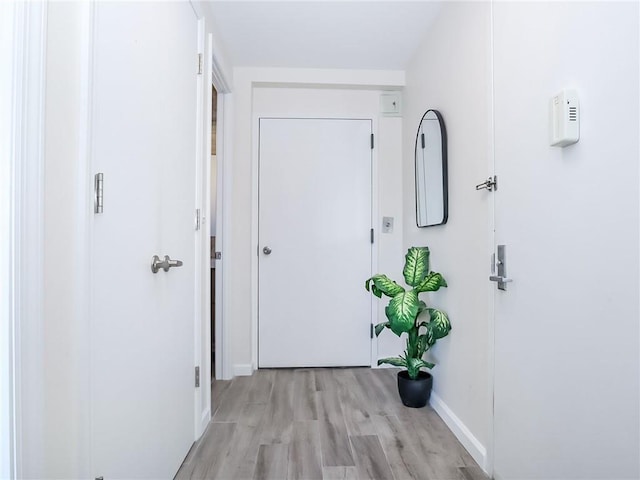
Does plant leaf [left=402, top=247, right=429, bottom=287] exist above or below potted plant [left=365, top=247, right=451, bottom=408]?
above

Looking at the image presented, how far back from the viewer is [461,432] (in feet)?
6.04

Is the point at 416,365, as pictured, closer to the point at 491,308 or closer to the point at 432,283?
the point at 432,283

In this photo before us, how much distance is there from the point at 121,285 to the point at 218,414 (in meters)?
1.34

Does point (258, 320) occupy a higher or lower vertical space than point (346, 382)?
higher

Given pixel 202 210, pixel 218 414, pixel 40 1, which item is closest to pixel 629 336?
pixel 40 1

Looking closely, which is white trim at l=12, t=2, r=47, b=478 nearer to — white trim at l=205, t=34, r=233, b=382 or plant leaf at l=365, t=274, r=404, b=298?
plant leaf at l=365, t=274, r=404, b=298

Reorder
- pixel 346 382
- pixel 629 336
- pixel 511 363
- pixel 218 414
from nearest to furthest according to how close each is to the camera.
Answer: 1. pixel 629 336
2. pixel 511 363
3. pixel 218 414
4. pixel 346 382

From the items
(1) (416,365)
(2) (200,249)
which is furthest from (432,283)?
(2) (200,249)

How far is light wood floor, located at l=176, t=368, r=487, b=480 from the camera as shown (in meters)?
1.59

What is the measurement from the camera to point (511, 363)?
4.66 ft

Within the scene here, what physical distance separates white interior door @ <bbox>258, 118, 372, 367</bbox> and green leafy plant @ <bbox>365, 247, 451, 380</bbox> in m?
0.69

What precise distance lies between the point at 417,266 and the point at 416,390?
0.71 m

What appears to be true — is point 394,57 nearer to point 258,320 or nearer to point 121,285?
point 258,320

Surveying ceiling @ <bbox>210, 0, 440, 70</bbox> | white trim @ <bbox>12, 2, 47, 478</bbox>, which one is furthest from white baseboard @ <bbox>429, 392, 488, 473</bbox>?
ceiling @ <bbox>210, 0, 440, 70</bbox>
